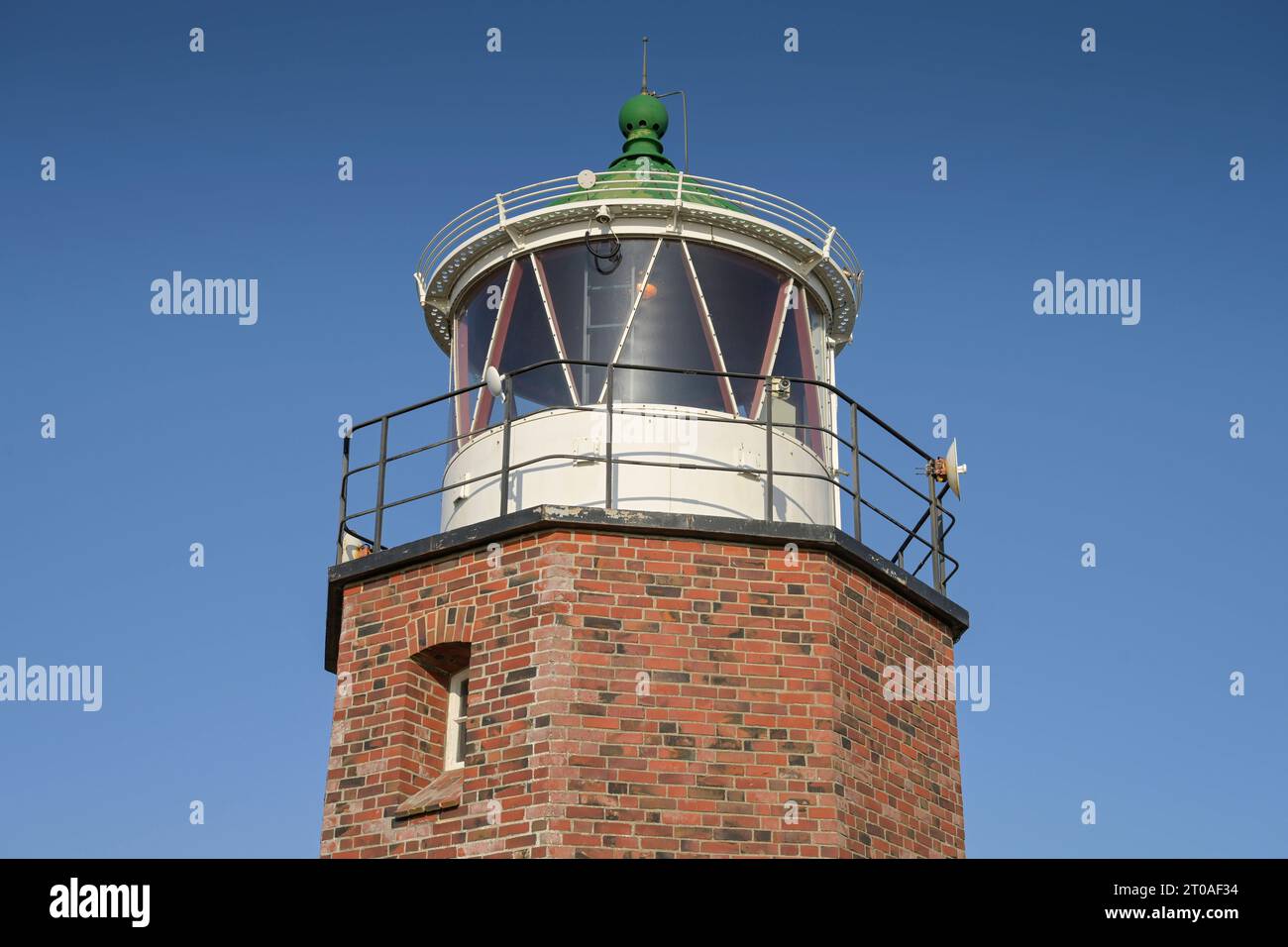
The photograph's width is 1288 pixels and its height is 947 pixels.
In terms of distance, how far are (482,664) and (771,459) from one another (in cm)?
309

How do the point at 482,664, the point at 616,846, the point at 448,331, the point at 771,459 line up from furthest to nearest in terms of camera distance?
the point at 448,331 < the point at 771,459 < the point at 482,664 < the point at 616,846

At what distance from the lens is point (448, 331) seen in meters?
17.9

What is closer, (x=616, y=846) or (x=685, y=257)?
(x=616, y=846)

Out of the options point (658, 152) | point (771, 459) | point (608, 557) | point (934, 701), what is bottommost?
point (934, 701)

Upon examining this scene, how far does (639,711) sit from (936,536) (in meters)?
3.75

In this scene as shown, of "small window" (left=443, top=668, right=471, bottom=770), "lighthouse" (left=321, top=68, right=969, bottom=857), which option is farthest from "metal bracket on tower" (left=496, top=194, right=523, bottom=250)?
"small window" (left=443, top=668, right=471, bottom=770)

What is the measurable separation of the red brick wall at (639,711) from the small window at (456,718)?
0.12 metres

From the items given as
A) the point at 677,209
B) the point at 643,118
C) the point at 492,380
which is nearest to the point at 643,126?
the point at 643,118

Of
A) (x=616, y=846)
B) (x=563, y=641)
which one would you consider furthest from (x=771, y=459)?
(x=616, y=846)

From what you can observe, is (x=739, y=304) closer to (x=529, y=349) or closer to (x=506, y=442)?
(x=529, y=349)

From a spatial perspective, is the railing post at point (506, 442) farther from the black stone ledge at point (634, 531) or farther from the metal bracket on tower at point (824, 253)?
the metal bracket on tower at point (824, 253)

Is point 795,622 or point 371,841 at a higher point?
point 795,622

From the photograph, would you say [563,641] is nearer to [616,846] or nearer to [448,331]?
[616,846]

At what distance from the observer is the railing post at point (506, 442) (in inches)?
588
